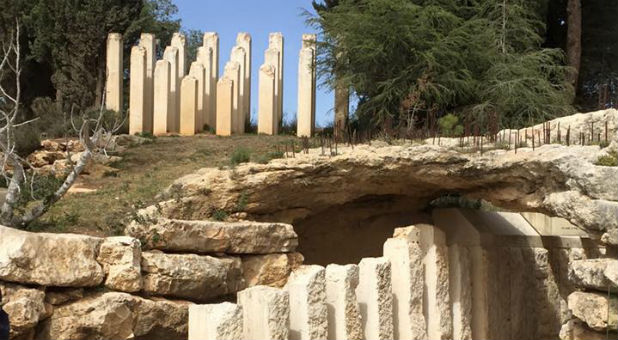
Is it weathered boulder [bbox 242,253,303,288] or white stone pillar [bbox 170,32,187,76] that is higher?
white stone pillar [bbox 170,32,187,76]

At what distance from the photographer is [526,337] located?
46.4 feet

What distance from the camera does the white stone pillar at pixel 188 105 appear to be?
63.7 feet


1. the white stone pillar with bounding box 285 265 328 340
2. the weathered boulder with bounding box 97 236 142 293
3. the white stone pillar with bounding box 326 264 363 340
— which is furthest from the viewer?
the white stone pillar with bounding box 326 264 363 340

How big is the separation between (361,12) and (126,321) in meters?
12.0

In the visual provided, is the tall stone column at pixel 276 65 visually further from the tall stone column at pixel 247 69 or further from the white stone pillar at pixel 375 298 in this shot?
the white stone pillar at pixel 375 298

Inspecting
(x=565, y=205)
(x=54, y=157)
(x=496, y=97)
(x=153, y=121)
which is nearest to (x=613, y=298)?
(x=565, y=205)

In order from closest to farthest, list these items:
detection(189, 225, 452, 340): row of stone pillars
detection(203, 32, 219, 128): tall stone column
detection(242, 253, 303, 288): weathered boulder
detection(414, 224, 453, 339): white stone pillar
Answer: detection(189, 225, 452, 340): row of stone pillars, detection(242, 253, 303, 288): weathered boulder, detection(414, 224, 453, 339): white stone pillar, detection(203, 32, 219, 128): tall stone column

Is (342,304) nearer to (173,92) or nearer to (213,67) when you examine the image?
(173,92)

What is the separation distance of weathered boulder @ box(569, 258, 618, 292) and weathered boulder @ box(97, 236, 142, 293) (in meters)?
5.76

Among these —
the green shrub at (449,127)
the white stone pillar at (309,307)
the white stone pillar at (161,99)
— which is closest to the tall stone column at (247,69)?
the white stone pillar at (161,99)

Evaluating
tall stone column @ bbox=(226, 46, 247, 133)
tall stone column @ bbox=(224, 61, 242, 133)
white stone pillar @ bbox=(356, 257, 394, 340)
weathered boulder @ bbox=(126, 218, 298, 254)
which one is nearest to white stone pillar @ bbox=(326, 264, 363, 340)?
white stone pillar @ bbox=(356, 257, 394, 340)

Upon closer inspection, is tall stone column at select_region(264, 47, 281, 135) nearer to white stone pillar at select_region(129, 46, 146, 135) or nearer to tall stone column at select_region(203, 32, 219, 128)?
tall stone column at select_region(203, 32, 219, 128)

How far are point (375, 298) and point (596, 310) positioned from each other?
301cm

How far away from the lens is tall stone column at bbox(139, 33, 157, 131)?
801 inches
